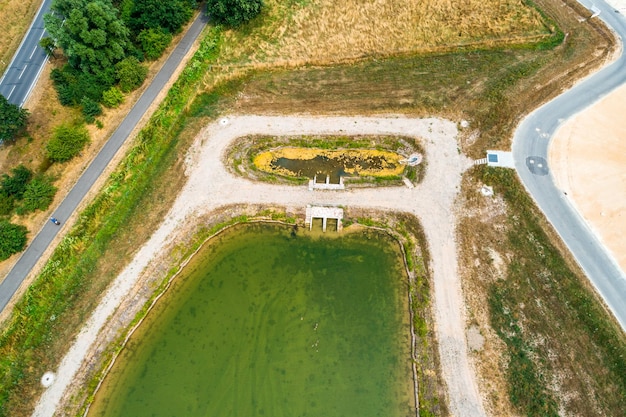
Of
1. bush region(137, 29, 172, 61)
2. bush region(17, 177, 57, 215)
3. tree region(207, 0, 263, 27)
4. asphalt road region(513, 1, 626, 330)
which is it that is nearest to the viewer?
asphalt road region(513, 1, 626, 330)

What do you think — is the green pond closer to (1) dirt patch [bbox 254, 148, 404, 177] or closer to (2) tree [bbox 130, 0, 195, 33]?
(1) dirt patch [bbox 254, 148, 404, 177]

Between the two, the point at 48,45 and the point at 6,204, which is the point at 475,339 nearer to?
the point at 6,204

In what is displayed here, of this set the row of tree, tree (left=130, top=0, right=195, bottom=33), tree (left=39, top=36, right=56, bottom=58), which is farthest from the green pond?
tree (left=39, top=36, right=56, bottom=58)

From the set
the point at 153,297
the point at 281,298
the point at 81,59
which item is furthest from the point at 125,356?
the point at 81,59

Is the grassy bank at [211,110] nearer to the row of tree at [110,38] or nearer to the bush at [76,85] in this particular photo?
the row of tree at [110,38]

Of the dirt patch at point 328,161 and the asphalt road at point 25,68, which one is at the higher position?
the asphalt road at point 25,68

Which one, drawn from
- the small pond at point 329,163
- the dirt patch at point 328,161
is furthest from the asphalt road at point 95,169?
the small pond at point 329,163

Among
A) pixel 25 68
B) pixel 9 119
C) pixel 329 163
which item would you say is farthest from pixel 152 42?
pixel 329 163
